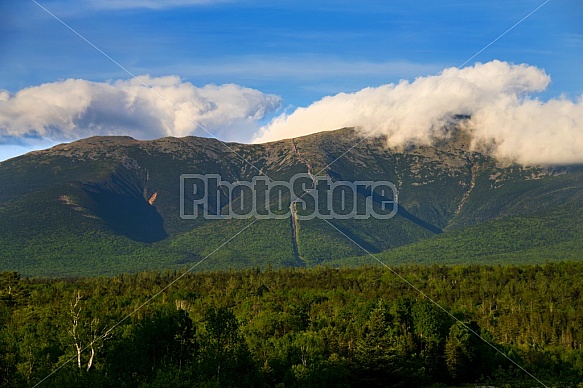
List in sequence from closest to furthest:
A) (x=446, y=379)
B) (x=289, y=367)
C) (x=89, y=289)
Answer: (x=289, y=367)
(x=446, y=379)
(x=89, y=289)

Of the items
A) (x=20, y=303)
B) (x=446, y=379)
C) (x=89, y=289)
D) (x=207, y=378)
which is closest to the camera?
(x=207, y=378)

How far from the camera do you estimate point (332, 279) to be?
195750 millimetres

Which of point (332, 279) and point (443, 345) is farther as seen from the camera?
point (332, 279)

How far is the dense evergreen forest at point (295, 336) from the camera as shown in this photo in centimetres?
6962

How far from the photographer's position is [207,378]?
2625 inches

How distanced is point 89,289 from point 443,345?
306 feet

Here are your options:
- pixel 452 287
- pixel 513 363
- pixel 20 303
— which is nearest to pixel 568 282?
pixel 452 287

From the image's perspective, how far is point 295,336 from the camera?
3895 inches

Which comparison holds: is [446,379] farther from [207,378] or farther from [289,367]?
[207,378]

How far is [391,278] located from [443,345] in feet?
305

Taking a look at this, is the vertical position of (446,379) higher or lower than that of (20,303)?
lower

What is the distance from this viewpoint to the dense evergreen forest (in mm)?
69625

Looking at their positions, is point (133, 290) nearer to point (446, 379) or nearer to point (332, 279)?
point (332, 279)

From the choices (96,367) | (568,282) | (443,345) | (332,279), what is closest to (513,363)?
(443,345)
